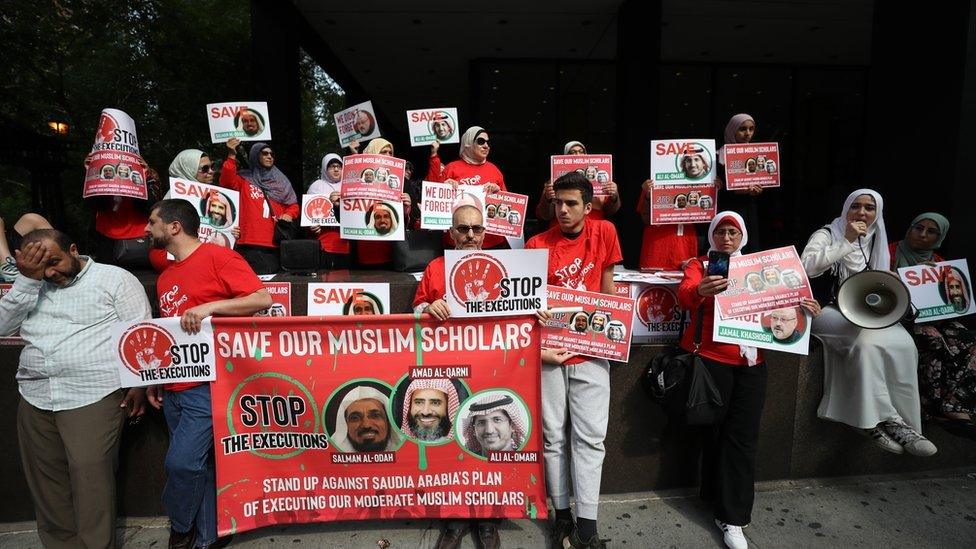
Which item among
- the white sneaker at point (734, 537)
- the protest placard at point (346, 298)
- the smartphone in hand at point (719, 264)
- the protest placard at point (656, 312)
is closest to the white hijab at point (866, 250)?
the protest placard at point (656, 312)

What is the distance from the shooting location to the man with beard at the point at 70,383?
2746 mm

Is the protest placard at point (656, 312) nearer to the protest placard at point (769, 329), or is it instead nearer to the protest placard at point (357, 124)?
the protest placard at point (769, 329)

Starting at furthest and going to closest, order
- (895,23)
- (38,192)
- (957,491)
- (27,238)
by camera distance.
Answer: (38,192) → (895,23) → (957,491) → (27,238)

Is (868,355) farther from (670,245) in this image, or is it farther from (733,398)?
(670,245)

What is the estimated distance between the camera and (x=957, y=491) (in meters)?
3.72

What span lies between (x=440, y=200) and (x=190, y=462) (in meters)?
2.53

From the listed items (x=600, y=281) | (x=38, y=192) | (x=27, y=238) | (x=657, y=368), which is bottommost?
(x=657, y=368)

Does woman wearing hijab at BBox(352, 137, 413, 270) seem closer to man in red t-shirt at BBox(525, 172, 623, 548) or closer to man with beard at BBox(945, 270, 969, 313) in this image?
man in red t-shirt at BBox(525, 172, 623, 548)

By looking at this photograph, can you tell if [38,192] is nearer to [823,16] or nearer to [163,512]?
[163,512]

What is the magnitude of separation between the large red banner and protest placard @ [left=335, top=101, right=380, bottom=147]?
10.1 ft

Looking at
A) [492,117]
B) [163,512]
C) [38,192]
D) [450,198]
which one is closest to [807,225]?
[492,117]

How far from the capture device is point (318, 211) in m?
4.73

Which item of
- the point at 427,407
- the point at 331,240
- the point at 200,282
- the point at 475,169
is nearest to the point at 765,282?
the point at 427,407

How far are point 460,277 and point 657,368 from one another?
148 cm
